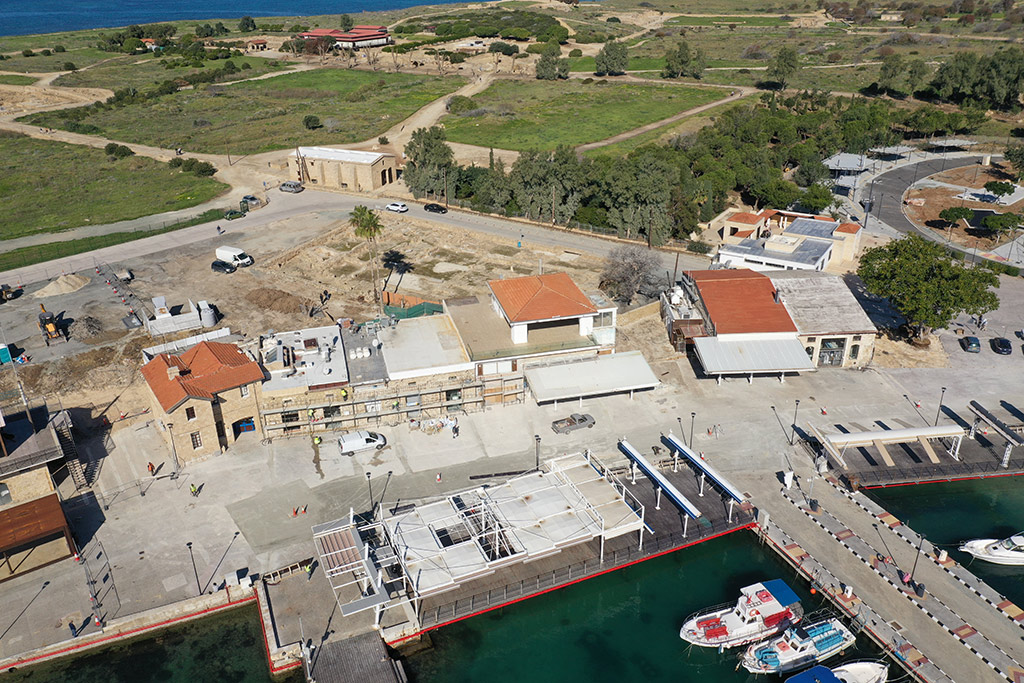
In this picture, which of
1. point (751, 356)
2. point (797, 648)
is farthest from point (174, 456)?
point (751, 356)

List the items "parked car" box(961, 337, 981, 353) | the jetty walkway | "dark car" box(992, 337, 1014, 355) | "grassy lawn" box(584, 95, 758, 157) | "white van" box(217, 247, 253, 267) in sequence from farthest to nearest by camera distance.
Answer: "grassy lawn" box(584, 95, 758, 157) → "white van" box(217, 247, 253, 267) → "parked car" box(961, 337, 981, 353) → "dark car" box(992, 337, 1014, 355) → the jetty walkway

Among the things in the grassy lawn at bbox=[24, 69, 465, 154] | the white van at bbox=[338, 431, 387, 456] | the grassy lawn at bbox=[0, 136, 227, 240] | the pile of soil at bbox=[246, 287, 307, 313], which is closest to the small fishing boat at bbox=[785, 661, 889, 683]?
the white van at bbox=[338, 431, 387, 456]

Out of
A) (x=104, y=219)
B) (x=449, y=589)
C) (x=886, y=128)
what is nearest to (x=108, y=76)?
(x=104, y=219)

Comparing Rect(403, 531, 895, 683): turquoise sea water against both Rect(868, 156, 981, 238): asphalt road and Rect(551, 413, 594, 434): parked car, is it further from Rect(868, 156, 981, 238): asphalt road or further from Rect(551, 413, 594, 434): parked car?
Rect(868, 156, 981, 238): asphalt road

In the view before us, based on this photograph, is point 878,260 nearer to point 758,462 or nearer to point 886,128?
point 758,462

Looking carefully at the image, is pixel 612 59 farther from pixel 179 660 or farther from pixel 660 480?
pixel 179 660

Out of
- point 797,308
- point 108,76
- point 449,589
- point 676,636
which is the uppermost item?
point 108,76
